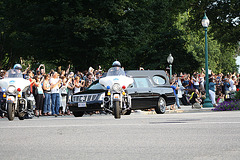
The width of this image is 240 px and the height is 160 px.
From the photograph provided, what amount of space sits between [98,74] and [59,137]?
1556cm

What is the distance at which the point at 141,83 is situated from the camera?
2262cm

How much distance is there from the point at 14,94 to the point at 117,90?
3.22 m

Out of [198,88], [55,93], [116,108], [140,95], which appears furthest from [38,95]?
[198,88]

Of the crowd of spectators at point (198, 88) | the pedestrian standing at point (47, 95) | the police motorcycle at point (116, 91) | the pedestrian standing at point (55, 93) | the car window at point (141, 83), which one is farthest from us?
the crowd of spectators at point (198, 88)

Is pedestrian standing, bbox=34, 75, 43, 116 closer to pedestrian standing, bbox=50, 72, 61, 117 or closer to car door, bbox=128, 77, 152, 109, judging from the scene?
pedestrian standing, bbox=50, 72, 61, 117

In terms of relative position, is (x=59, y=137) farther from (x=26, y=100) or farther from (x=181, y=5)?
(x=181, y=5)

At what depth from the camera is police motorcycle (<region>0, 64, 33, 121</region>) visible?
1739cm

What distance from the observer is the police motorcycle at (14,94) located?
17391mm

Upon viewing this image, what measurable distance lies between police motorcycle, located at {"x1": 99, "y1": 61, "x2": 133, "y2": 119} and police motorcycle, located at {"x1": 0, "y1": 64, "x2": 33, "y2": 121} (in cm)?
258

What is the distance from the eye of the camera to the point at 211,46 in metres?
97.1

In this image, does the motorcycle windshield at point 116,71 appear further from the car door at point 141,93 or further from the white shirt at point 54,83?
the white shirt at point 54,83

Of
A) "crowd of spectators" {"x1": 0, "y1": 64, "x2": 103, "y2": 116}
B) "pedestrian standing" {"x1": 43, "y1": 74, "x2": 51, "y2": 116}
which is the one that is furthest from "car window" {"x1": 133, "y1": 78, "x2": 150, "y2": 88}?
"pedestrian standing" {"x1": 43, "y1": 74, "x2": 51, "y2": 116}

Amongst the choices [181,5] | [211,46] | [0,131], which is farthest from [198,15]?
[211,46]

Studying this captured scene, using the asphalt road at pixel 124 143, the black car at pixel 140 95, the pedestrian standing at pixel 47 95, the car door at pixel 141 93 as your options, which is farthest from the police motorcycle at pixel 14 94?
the car door at pixel 141 93
